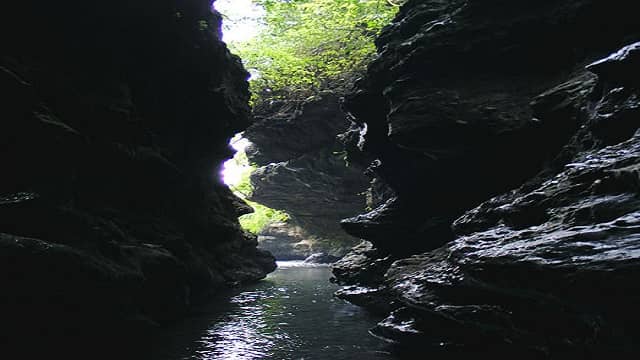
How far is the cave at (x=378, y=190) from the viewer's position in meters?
8.48

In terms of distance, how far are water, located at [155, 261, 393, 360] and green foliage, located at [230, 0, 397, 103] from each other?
19872mm

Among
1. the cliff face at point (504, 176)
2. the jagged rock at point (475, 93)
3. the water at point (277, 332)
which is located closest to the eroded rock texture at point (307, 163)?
the cliff face at point (504, 176)

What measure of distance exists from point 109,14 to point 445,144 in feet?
43.3

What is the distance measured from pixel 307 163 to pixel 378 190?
15.1m

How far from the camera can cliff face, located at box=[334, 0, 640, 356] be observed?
7.60 meters

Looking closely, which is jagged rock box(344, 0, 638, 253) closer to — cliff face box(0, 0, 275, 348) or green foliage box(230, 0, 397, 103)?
cliff face box(0, 0, 275, 348)

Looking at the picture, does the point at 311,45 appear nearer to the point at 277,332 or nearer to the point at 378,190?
the point at 378,190

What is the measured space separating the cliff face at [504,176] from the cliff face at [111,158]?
790 cm

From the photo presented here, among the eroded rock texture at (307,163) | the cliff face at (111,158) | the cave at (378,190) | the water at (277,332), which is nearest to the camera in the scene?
the cave at (378,190)

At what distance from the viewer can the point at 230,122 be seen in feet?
81.0

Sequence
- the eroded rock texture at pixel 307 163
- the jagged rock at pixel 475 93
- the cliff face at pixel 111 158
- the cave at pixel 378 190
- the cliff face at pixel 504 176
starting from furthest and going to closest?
the eroded rock texture at pixel 307 163
the jagged rock at pixel 475 93
the cliff face at pixel 111 158
the cave at pixel 378 190
the cliff face at pixel 504 176

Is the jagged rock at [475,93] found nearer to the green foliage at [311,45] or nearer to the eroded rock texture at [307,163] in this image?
the green foliage at [311,45]

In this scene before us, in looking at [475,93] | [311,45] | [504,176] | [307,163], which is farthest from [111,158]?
[307,163]

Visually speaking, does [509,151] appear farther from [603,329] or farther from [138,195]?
[138,195]
